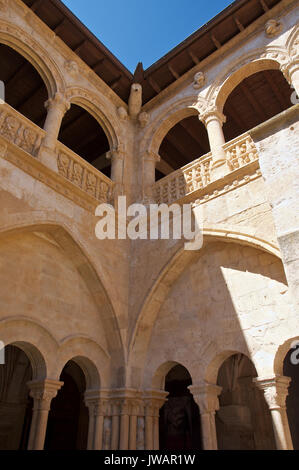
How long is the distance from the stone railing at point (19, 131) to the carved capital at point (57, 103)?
854mm

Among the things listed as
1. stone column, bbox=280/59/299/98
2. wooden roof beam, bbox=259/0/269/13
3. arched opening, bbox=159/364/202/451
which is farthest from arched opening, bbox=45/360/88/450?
wooden roof beam, bbox=259/0/269/13

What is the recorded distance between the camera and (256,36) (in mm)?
6438

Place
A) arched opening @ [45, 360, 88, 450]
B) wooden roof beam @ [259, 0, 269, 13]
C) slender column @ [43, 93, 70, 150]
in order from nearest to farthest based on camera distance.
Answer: slender column @ [43, 93, 70, 150] → wooden roof beam @ [259, 0, 269, 13] → arched opening @ [45, 360, 88, 450]

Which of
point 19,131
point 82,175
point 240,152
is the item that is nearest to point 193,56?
point 240,152

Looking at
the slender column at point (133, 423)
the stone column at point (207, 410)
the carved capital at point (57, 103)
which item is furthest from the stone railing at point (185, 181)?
the slender column at point (133, 423)

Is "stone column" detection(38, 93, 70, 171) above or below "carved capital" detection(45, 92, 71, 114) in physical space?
below

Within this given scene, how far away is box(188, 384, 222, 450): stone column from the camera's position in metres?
4.42

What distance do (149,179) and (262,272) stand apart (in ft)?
10.1

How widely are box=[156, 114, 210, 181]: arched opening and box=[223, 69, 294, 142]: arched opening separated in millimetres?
717

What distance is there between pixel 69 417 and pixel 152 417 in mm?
3253

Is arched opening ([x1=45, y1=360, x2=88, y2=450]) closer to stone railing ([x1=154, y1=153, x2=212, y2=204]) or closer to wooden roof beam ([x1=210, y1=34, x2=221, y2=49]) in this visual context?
stone railing ([x1=154, y1=153, x2=212, y2=204])

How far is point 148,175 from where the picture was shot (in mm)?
6887

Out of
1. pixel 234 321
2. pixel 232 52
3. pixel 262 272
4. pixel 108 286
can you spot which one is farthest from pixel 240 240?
pixel 232 52

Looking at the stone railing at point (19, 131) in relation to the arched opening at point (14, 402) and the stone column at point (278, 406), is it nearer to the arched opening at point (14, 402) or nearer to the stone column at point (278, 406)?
the arched opening at point (14, 402)
